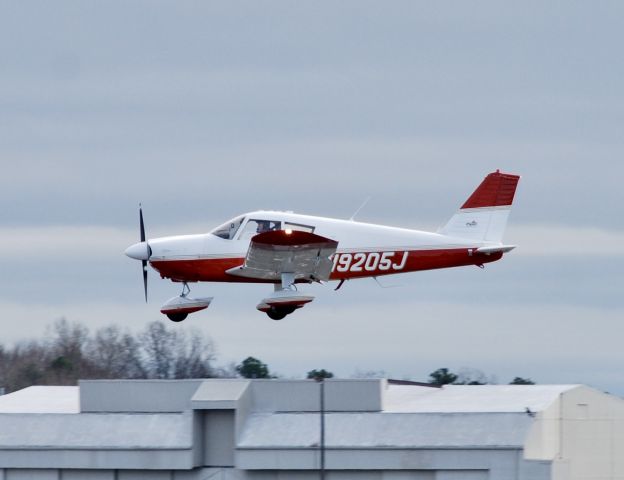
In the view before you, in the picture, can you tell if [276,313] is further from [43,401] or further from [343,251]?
[43,401]

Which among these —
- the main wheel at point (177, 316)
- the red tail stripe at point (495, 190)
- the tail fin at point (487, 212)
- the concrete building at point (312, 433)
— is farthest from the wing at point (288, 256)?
the red tail stripe at point (495, 190)

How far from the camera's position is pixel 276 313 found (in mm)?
39969

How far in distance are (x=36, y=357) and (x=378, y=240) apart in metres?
52.6

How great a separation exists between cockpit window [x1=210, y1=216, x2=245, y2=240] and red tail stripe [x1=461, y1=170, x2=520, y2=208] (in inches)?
249

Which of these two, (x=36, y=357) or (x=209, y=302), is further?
(x=36, y=357)

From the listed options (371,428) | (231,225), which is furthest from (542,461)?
(231,225)

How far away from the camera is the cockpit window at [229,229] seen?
39875 mm

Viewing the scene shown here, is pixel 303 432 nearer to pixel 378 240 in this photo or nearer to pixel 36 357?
pixel 378 240

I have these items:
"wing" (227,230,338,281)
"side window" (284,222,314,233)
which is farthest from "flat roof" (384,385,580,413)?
"side window" (284,222,314,233)

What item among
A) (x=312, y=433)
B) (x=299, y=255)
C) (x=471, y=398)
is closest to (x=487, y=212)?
(x=471, y=398)

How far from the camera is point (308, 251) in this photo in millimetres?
38812

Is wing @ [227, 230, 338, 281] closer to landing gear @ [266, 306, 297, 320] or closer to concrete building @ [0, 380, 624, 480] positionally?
landing gear @ [266, 306, 297, 320]

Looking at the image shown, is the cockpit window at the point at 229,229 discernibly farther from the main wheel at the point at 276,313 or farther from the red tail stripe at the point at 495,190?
the red tail stripe at the point at 495,190

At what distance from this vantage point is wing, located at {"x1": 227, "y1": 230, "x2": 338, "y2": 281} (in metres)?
38.1
